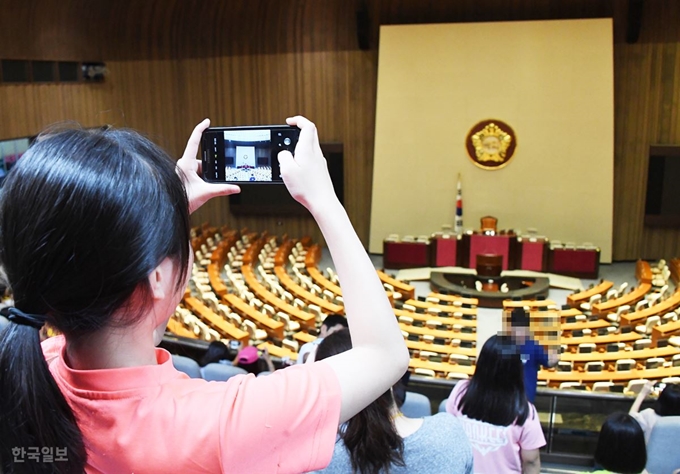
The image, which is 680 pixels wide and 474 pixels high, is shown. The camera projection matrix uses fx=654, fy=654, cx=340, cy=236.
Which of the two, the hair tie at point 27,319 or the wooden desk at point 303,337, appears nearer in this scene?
the hair tie at point 27,319

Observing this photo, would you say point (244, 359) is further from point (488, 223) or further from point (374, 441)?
point (488, 223)

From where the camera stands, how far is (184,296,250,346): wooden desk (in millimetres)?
8180

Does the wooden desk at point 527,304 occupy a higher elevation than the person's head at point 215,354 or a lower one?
lower

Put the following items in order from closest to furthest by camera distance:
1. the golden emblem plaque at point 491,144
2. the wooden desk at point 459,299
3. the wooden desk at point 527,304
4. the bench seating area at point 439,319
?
the bench seating area at point 439,319, the wooden desk at point 527,304, the wooden desk at point 459,299, the golden emblem plaque at point 491,144

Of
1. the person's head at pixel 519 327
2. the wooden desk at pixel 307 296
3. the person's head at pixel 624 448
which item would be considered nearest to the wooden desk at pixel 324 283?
the wooden desk at pixel 307 296

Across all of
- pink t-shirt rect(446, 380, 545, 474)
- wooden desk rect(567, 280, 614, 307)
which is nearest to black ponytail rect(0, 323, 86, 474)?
pink t-shirt rect(446, 380, 545, 474)

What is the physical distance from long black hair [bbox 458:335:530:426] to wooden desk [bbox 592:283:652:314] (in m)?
7.63

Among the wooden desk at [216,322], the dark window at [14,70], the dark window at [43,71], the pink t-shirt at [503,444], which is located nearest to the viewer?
the pink t-shirt at [503,444]

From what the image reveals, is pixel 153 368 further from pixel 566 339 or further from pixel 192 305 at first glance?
pixel 192 305

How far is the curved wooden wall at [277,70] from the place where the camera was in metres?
12.9

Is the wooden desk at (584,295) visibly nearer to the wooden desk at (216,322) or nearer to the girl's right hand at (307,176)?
the wooden desk at (216,322)

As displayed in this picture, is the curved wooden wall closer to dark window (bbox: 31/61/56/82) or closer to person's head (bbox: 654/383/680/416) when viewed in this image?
dark window (bbox: 31/61/56/82)

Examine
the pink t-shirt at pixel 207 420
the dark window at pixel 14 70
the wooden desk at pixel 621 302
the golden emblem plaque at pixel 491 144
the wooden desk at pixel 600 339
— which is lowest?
the wooden desk at pixel 600 339

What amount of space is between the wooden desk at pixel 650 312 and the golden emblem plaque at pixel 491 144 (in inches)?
184
